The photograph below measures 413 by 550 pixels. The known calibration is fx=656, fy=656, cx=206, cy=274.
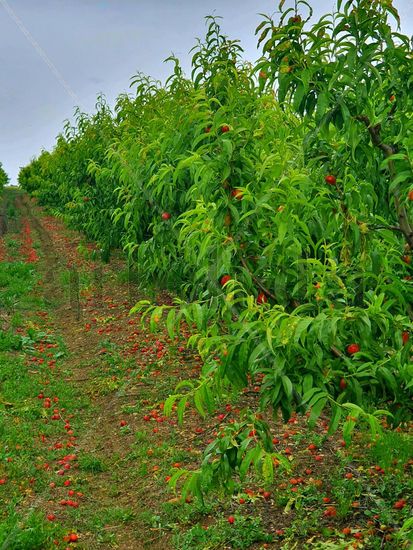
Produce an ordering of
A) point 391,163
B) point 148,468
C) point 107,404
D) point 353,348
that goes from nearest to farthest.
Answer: point 353,348 < point 391,163 < point 148,468 < point 107,404

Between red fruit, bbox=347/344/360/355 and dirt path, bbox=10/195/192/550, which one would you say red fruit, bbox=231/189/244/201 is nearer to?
red fruit, bbox=347/344/360/355

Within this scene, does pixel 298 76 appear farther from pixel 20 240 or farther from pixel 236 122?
pixel 20 240

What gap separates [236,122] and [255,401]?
3.55 meters

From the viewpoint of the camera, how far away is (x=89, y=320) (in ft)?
38.2

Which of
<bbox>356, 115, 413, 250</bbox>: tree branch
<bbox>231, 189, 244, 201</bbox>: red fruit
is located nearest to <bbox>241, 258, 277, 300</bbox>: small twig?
<bbox>231, 189, 244, 201</bbox>: red fruit

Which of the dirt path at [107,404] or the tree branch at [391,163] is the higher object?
the tree branch at [391,163]

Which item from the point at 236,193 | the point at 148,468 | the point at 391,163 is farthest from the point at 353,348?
the point at 148,468

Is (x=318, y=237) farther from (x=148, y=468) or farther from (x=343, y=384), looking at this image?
(x=148, y=468)

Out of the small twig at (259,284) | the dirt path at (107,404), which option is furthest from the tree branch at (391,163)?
the dirt path at (107,404)

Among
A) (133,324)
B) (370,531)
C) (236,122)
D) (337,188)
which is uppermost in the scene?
(236,122)

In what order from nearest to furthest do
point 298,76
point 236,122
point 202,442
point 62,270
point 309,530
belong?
point 298,76 → point 236,122 → point 309,530 → point 202,442 → point 62,270

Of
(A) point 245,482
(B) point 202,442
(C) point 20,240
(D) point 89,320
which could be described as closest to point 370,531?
(A) point 245,482

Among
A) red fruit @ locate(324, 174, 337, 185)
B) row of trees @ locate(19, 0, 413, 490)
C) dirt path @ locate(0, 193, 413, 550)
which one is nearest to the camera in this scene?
row of trees @ locate(19, 0, 413, 490)

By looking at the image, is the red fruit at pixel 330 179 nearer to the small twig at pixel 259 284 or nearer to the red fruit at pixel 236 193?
the red fruit at pixel 236 193
